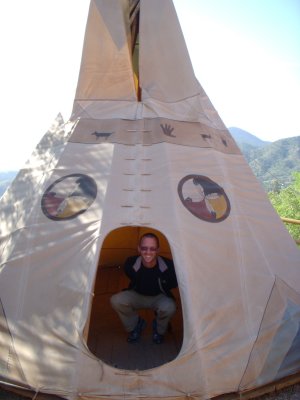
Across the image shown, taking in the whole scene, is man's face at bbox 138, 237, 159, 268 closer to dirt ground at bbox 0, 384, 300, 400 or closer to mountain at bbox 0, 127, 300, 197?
dirt ground at bbox 0, 384, 300, 400

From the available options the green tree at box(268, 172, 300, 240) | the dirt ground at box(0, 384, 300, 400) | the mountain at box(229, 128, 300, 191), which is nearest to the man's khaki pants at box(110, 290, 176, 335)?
the dirt ground at box(0, 384, 300, 400)

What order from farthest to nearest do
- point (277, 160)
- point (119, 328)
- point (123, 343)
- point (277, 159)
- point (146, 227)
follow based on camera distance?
point (277, 159)
point (277, 160)
point (119, 328)
point (123, 343)
point (146, 227)

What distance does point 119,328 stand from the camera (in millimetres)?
4691

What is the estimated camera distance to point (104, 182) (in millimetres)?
4078

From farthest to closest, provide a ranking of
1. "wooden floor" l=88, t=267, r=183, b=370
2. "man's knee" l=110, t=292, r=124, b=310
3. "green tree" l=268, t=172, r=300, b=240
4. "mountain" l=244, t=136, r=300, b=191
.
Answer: "mountain" l=244, t=136, r=300, b=191
"green tree" l=268, t=172, r=300, b=240
"man's knee" l=110, t=292, r=124, b=310
"wooden floor" l=88, t=267, r=183, b=370

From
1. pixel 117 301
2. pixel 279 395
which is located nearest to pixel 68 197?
pixel 117 301

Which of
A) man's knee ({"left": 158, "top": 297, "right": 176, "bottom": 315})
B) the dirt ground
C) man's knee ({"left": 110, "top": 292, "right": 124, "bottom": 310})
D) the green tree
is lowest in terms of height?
the dirt ground

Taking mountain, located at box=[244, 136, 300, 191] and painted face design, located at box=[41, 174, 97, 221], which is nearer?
painted face design, located at box=[41, 174, 97, 221]

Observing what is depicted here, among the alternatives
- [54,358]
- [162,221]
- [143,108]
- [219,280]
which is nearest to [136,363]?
[54,358]

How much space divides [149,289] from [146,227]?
31.1 inches

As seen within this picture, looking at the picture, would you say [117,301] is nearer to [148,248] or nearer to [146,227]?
[148,248]

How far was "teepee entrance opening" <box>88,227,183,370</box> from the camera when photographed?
3.99 meters

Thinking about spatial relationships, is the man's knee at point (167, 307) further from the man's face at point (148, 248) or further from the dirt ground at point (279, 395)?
the dirt ground at point (279, 395)

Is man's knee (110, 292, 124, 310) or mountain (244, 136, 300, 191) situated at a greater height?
mountain (244, 136, 300, 191)
